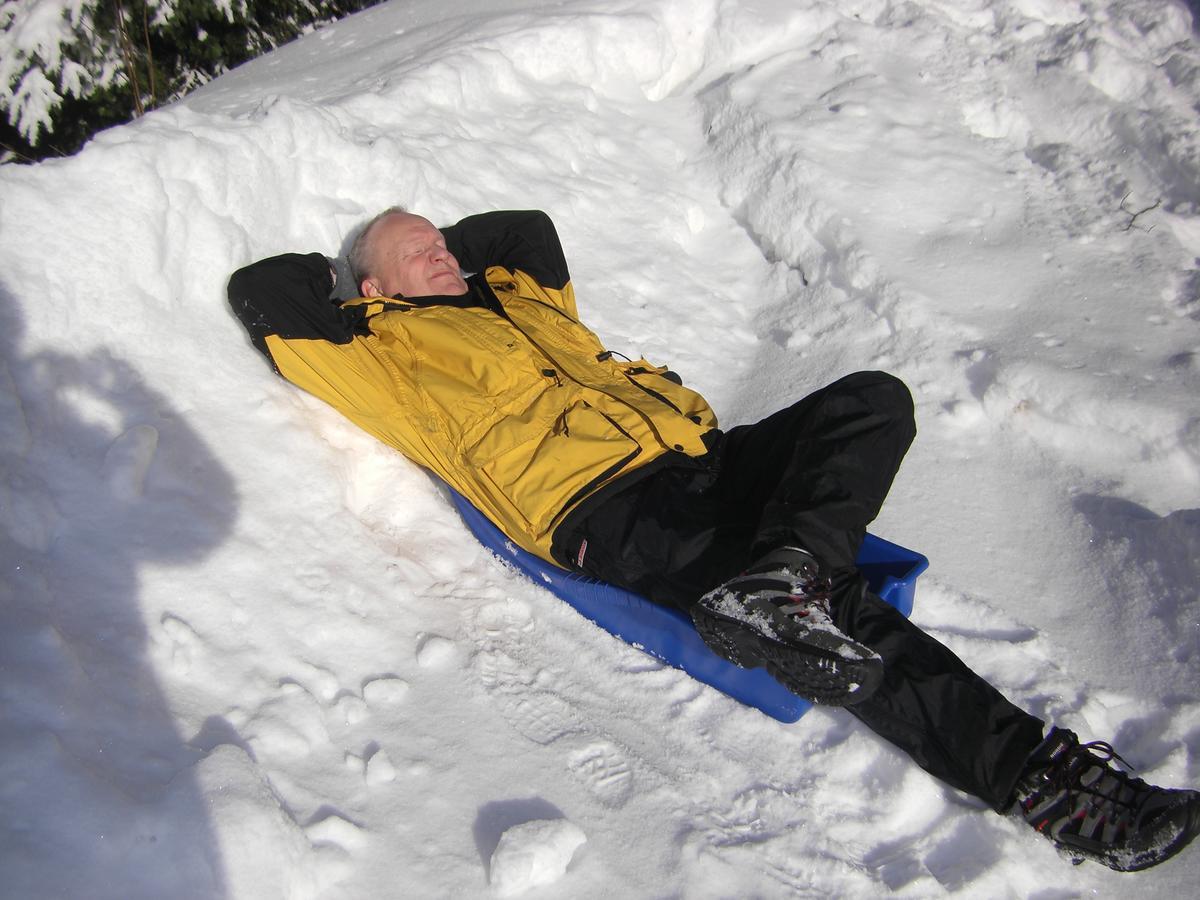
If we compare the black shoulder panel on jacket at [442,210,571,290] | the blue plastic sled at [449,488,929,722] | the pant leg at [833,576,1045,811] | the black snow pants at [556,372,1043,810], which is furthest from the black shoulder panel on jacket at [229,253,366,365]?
the pant leg at [833,576,1045,811]

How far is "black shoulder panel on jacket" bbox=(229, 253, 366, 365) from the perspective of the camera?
2656 millimetres

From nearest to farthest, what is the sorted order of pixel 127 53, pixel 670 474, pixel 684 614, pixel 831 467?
pixel 831 467
pixel 684 614
pixel 670 474
pixel 127 53

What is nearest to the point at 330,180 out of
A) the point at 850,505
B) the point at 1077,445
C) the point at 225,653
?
the point at 225,653

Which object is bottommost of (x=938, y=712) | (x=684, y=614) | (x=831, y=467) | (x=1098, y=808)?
(x=1098, y=808)

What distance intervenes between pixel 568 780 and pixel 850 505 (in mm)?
920

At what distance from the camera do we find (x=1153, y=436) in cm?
286

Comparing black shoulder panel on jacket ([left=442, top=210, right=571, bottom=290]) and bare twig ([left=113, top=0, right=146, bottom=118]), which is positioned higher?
bare twig ([left=113, top=0, right=146, bottom=118])

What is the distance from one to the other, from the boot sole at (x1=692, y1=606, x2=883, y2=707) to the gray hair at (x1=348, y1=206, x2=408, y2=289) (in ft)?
5.85

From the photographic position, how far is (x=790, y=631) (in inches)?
76.9

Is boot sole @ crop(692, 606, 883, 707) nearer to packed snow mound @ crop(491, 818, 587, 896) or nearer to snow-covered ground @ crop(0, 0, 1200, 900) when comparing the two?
snow-covered ground @ crop(0, 0, 1200, 900)

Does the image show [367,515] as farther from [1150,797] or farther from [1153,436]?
[1153,436]

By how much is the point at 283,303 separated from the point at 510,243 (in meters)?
0.94

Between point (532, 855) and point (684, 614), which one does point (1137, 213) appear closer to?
point (684, 614)

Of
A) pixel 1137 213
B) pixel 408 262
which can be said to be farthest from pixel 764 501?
pixel 1137 213
